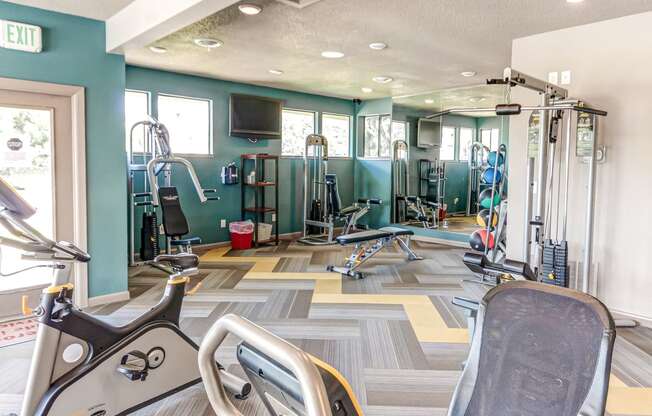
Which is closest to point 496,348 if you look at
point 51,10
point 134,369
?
point 134,369

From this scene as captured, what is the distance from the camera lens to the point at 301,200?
766 cm

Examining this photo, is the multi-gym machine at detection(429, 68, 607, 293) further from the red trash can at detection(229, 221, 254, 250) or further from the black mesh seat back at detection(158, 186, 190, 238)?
Result: the red trash can at detection(229, 221, 254, 250)

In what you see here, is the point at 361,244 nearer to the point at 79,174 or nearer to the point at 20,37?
the point at 79,174

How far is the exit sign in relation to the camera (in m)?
3.26

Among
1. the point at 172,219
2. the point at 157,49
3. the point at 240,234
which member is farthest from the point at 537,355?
the point at 240,234

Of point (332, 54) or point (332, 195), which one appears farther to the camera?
point (332, 195)

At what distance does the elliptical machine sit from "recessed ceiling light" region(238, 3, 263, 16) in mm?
2083

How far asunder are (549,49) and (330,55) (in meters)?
2.15

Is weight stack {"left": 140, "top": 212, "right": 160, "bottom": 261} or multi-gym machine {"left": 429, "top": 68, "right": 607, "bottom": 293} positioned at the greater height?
multi-gym machine {"left": 429, "top": 68, "right": 607, "bottom": 293}

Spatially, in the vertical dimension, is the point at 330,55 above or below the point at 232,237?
above

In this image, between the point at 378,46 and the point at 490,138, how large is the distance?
2.95 metres

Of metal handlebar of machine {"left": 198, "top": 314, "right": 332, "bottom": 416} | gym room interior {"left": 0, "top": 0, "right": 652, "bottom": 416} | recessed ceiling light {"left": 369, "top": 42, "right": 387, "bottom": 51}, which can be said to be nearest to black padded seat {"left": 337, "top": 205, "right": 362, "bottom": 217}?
gym room interior {"left": 0, "top": 0, "right": 652, "bottom": 416}

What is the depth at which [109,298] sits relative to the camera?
156 inches

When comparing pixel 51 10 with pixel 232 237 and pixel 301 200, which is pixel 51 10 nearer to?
pixel 232 237
